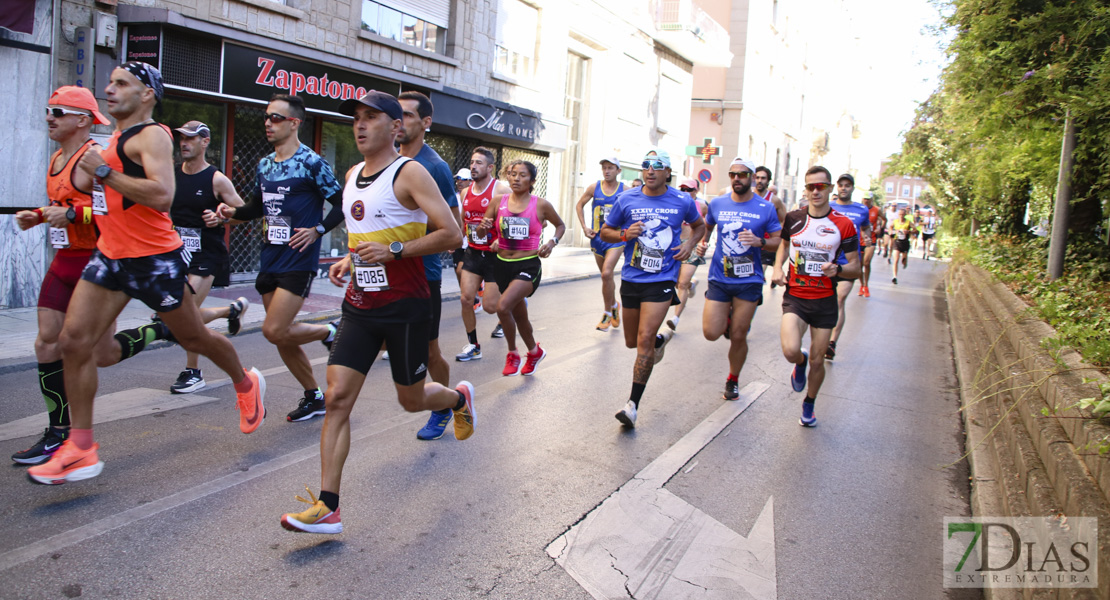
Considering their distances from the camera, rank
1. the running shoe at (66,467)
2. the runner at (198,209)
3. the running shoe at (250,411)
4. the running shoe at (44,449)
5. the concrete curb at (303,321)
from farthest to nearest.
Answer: the concrete curb at (303,321), the runner at (198,209), the running shoe at (250,411), the running shoe at (44,449), the running shoe at (66,467)

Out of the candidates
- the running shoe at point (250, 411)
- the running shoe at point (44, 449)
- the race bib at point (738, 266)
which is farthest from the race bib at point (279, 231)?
the race bib at point (738, 266)

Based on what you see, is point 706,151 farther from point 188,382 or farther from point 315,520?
point 315,520

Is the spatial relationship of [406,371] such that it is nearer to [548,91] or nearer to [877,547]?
[877,547]

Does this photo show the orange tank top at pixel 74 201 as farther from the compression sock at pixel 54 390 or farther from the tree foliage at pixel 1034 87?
the tree foliage at pixel 1034 87

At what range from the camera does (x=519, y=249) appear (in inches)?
286

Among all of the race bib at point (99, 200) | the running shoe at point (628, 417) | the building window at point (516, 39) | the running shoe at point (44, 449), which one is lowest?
the running shoe at point (44, 449)

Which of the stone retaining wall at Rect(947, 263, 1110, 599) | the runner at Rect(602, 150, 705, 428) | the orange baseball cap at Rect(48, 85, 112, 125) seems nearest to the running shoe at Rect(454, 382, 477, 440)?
the runner at Rect(602, 150, 705, 428)

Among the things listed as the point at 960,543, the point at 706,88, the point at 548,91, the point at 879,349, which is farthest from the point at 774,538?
the point at 706,88

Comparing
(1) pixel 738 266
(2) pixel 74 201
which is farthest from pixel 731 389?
(2) pixel 74 201

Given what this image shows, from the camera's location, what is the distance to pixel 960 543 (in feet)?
13.5

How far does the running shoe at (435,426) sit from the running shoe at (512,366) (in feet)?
6.65

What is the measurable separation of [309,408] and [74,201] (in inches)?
74.8

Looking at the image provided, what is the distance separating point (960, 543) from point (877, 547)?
0.51 m

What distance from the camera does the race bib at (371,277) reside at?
369 centimetres
